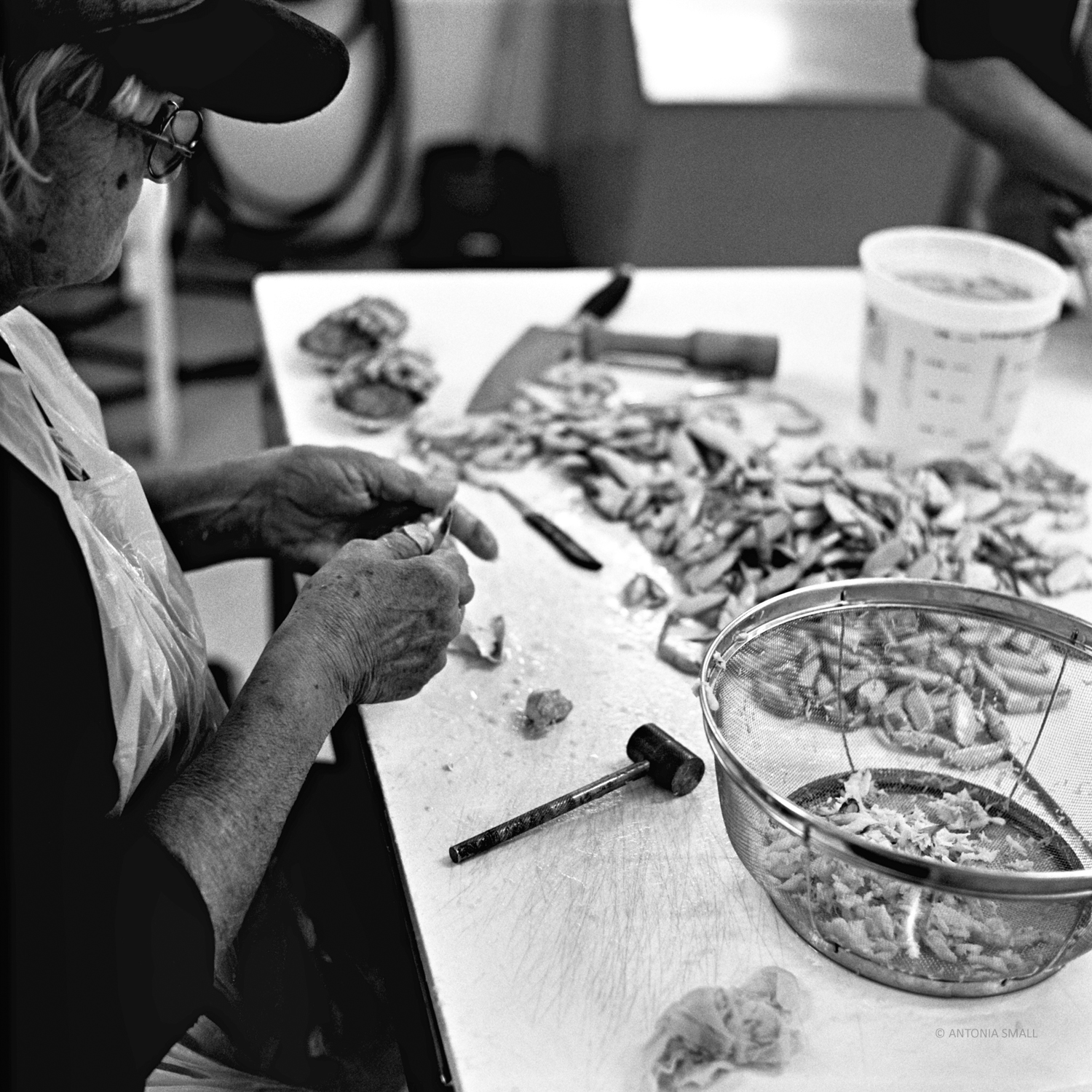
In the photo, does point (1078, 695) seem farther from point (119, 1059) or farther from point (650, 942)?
point (119, 1059)

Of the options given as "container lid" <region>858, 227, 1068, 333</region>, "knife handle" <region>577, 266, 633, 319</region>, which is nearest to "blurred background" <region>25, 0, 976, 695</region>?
"knife handle" <region>577, 266, 633, 319</region>

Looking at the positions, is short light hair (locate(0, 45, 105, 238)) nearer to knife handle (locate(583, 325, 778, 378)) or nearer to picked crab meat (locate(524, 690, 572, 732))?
picked crab meat (locate(524, 690, 572, 732))

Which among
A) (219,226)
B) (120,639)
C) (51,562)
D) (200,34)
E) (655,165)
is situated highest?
(200,34)

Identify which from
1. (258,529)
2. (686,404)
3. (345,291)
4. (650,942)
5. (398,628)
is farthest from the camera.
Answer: (345,291)

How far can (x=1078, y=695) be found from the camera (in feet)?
4.34

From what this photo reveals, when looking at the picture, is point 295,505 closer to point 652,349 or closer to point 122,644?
point 122,644

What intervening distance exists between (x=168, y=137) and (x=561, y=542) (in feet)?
2.51

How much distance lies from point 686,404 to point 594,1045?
1.23 meters

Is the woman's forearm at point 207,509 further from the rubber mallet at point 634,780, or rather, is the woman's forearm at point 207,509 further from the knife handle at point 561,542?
the rubber mallet at point 634,780

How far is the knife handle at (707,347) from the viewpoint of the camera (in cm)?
217

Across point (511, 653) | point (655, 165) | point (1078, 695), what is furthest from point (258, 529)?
point (655, 165)

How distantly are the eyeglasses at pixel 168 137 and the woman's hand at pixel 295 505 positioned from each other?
1.57ft

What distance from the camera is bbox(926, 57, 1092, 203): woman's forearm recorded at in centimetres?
240

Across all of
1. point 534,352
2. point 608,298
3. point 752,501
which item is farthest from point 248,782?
point 608,298
